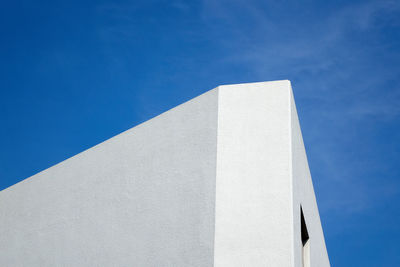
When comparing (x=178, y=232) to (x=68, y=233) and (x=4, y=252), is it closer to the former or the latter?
(x=68, y=233)

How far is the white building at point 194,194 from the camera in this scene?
535 centimetres

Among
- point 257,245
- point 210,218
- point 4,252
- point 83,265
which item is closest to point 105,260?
point 83,265

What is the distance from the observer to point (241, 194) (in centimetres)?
554

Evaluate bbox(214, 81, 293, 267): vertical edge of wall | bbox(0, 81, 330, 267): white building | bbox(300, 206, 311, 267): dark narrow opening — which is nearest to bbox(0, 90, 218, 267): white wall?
bbox(0, 81, 330, 267): white building

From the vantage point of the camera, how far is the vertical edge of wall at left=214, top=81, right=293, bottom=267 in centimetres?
517

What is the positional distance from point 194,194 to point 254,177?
0.79 m

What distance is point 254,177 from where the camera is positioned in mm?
5613

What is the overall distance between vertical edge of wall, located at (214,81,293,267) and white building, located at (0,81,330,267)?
0.01 metres

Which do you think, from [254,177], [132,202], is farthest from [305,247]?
[132,202]

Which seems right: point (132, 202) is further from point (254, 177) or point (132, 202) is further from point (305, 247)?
point (305, 247)

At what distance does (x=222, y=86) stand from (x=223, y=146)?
0.89 metres

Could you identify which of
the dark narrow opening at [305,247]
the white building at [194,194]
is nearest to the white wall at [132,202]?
the white building at [194,194]

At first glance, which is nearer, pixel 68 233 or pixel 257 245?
pixel 257 245

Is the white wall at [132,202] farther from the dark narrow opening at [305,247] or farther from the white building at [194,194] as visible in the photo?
the dark narrow opening at [305,247]
